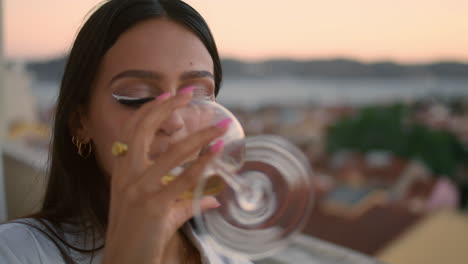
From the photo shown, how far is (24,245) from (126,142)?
392mm

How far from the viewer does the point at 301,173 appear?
607 mm

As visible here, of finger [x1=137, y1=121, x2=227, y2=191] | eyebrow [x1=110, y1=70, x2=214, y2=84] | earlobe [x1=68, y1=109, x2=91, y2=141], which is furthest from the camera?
earlobe [x1=68, y1=109, x2=91, y2=141]

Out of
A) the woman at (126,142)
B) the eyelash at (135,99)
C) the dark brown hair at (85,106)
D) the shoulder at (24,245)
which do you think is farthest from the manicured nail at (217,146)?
the shoulder at (24,245)

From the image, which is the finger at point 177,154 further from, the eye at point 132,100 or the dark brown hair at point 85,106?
the dark brown hair at point 85,106

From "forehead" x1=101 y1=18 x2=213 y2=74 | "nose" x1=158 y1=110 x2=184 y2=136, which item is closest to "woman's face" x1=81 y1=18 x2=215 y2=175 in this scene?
"forehead" x1=101 y1=18 x2=213 y2=74

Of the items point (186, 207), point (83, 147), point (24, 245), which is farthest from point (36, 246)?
point (186, 207)

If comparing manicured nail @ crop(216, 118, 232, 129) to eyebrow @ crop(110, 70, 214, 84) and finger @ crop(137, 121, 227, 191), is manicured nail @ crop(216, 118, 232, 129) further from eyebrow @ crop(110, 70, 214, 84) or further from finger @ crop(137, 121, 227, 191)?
eyebrow @ crop(110, 70, 214, 84)

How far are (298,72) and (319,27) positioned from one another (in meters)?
4.14

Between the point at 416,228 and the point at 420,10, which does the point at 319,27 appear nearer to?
the point at 420,10

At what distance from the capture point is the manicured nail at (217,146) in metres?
0.52

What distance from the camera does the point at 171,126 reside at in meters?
0.58

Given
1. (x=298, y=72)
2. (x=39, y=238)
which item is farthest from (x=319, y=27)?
(x=39, y=238)

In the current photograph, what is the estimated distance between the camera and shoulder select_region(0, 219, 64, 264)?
0.73 m

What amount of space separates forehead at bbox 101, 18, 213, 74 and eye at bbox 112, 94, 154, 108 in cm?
5
